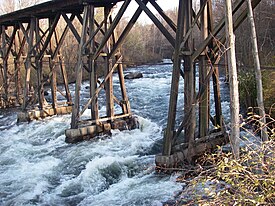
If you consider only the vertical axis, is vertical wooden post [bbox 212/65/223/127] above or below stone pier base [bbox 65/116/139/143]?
above

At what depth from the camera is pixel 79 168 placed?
6004 mm

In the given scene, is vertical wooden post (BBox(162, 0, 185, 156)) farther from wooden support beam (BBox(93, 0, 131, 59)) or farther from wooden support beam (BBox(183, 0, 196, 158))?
wooden support beam (BBox(93, 0, 131, 59))

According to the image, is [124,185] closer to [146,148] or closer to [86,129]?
[146,148]

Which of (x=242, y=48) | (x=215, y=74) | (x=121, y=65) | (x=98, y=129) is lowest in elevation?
(x=98, y=129)

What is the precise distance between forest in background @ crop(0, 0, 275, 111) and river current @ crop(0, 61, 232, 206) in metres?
1.20

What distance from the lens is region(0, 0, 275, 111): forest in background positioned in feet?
27.5

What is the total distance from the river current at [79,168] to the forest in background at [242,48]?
120cm

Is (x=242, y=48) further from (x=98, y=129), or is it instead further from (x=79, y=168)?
(x=79, y=168)

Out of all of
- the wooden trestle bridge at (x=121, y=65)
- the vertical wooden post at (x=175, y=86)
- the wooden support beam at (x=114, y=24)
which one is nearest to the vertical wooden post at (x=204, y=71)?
the wooden trestle bridge at (x=121, y=65)

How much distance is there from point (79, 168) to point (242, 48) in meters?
10.6

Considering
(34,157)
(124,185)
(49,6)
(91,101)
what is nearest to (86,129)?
(91,101)

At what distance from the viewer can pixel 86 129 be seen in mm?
7484

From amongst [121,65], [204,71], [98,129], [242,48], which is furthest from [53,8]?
[242,48]

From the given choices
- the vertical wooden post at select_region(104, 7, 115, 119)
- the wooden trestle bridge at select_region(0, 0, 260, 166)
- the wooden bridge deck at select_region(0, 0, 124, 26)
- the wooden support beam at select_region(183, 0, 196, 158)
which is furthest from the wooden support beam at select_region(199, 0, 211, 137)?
the vertical wooden post at select_region(104, 7, 115, 119)
